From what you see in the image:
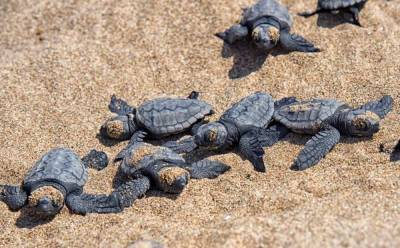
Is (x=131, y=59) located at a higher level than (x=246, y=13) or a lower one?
lower

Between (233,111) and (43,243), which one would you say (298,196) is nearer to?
(233,111)

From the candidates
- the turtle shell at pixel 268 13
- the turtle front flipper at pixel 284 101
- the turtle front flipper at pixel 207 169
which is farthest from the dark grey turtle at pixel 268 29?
the turtle front flipper at pixel 207 169

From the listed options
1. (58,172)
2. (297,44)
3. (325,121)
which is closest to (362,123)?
(325,121)

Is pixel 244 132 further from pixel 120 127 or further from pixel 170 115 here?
pixel 120 127

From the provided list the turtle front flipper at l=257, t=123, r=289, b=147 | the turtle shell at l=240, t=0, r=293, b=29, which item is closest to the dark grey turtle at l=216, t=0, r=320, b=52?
the turtle shell at l=240, t=0, r=293, b=29

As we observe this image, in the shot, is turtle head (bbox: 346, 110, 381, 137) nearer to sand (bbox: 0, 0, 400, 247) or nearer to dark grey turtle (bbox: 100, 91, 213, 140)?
sand (bbox: 0, 0, 400, 247)

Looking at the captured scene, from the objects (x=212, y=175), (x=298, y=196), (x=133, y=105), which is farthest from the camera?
(x=133, y=105)

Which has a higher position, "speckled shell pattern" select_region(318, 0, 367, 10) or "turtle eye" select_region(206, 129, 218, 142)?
"speckled shell pattern" select_region(318, 0, 367, 10)

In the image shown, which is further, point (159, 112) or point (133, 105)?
point (133, 105)

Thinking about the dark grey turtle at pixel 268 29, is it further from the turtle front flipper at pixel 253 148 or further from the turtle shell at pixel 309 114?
the turtle front flipper at pixel 253 148

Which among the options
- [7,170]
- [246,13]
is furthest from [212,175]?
[246,13]
